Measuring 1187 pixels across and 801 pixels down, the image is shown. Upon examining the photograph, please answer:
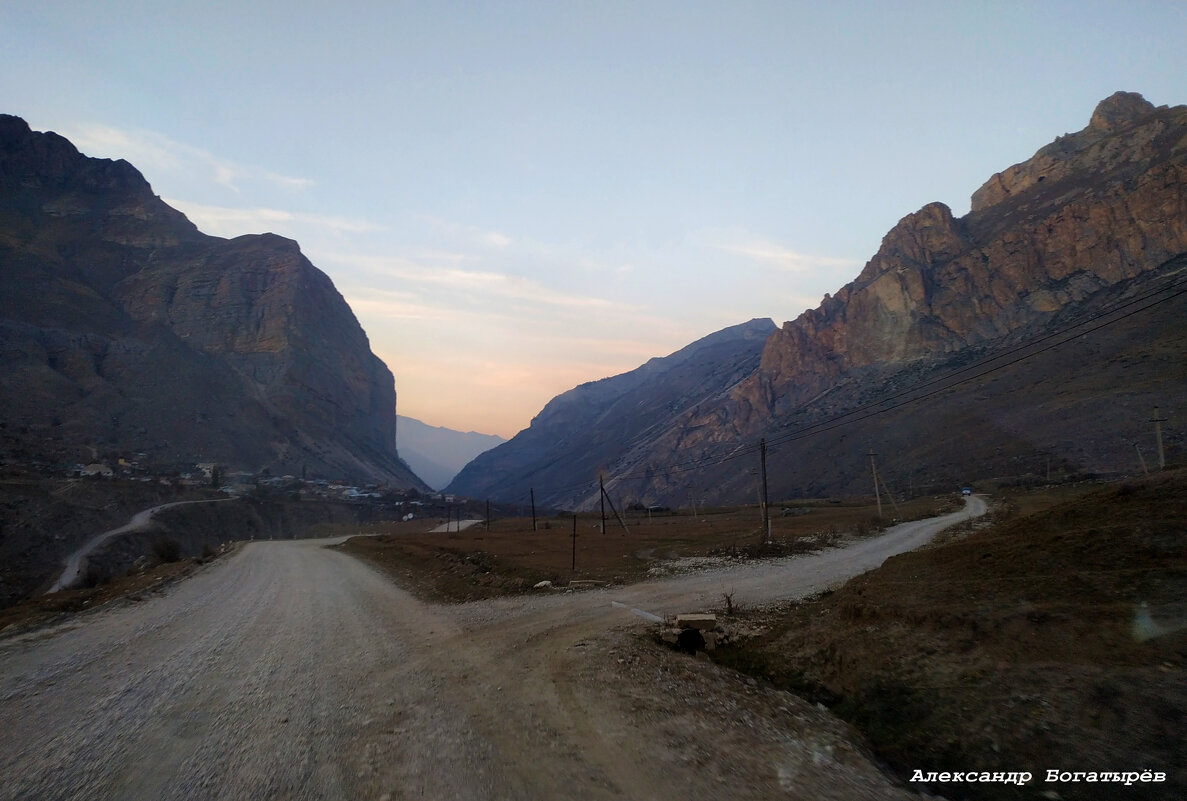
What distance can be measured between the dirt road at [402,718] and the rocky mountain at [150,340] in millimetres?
89922

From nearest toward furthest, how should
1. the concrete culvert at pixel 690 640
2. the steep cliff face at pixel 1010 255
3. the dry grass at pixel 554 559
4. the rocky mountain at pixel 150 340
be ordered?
the concrete culvert at pixel 690 640
the dry grass at pixel 554 559
the rocky mountain at pixel 150 340
the steep cliff face at pixel 1010 255

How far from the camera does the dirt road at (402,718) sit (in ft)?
17.3

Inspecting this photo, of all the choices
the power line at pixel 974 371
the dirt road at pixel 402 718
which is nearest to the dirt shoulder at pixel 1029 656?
the dirt road at pixel 402 718

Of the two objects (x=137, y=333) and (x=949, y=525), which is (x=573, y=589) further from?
(x=137, y=333)

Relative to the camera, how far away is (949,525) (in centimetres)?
3756

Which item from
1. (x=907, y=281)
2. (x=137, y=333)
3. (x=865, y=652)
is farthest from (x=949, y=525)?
(x=137, y=333)

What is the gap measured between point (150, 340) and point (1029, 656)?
169925 mm

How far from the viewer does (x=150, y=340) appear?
138875 mm

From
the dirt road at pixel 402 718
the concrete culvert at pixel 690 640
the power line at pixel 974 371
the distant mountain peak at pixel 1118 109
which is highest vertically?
the distant mountain peak at pixel 1118 109

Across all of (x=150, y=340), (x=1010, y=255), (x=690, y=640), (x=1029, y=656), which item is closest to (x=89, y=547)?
(x=690, y=640)

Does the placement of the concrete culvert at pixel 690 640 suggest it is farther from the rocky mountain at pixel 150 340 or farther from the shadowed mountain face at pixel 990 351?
the rocky mountain at pixel 150 340

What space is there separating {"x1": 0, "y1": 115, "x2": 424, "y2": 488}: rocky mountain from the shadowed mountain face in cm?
8549

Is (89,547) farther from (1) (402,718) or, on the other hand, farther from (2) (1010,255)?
(2) (1010,255)

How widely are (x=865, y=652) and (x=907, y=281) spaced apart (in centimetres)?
15596
